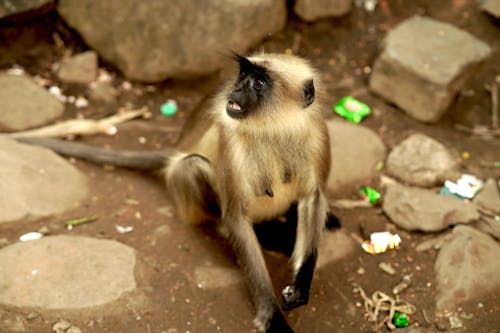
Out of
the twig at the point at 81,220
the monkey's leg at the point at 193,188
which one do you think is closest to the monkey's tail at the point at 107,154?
the monkey's leg at the point at 193,188

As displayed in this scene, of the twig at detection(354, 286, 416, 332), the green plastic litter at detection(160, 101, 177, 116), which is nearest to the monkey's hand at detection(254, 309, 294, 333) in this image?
the twig at detection(354, 286, 416, 332)

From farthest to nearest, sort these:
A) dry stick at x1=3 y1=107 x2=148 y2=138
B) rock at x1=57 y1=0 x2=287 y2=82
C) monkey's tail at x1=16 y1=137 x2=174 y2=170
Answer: rock at x1=57 y1=0 x2=287 y2=82, dry stick at x1=3 y1=107 x2=148 y2=138, monkey's tail at x1=16 y1=137 x2=174 y2=170

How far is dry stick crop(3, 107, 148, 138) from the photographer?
4738mm

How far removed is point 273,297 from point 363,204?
4.08 feet

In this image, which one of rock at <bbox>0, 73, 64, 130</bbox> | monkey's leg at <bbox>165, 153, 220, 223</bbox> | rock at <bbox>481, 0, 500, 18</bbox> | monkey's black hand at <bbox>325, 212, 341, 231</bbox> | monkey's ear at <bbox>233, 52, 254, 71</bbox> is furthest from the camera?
rock at <bbox>481, 0, 500, 18</bbox>

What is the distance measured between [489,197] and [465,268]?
827mm

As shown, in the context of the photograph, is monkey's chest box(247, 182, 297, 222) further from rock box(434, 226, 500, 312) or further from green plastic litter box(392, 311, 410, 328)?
rock box(434, 226, 500, 312)

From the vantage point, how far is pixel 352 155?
4758mm

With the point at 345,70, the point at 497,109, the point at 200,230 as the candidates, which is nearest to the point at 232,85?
the point at 200,230

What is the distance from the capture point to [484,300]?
3.63 metres

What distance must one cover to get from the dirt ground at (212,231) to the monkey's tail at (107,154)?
104mm

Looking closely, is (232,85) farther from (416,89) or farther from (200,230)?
(416,89)

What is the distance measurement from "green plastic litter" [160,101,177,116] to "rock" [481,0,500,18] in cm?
289

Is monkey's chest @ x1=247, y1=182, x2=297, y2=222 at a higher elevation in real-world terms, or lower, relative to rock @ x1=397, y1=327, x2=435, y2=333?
higher
